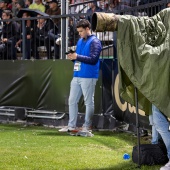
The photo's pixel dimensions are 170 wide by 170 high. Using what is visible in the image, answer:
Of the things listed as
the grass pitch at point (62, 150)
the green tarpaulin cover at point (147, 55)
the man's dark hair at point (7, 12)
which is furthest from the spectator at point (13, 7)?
the green tarpaulin cover at point (147, 55)

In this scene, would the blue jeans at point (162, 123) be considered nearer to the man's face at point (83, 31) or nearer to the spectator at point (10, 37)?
the man's face at point (83, 31)

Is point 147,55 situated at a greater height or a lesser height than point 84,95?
greater

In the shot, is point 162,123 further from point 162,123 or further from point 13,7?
point 13,7

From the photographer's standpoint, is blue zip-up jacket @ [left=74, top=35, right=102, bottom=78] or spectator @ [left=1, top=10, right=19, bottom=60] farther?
spectator @ [left=1, top=10, right=19, bottom=60]

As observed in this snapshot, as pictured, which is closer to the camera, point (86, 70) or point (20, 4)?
point (86, 70)

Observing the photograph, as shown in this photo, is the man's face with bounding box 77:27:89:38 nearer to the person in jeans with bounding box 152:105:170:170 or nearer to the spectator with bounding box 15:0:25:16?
the person in jeans with bounding box 152:105:170:170

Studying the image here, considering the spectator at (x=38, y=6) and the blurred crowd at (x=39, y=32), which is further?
the spectator at (x=38, y=6)

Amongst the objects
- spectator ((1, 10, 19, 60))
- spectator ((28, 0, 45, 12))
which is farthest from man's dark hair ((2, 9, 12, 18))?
spectator ((1, 10, 19, 60))

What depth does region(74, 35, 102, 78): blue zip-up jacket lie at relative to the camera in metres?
10.5

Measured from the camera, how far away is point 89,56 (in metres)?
10.6

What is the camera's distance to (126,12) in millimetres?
10906

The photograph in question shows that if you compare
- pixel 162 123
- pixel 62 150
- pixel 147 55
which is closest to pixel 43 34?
pixel 62 150

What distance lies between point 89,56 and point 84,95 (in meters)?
0.77

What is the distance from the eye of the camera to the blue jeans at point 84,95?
1073 centimetres
